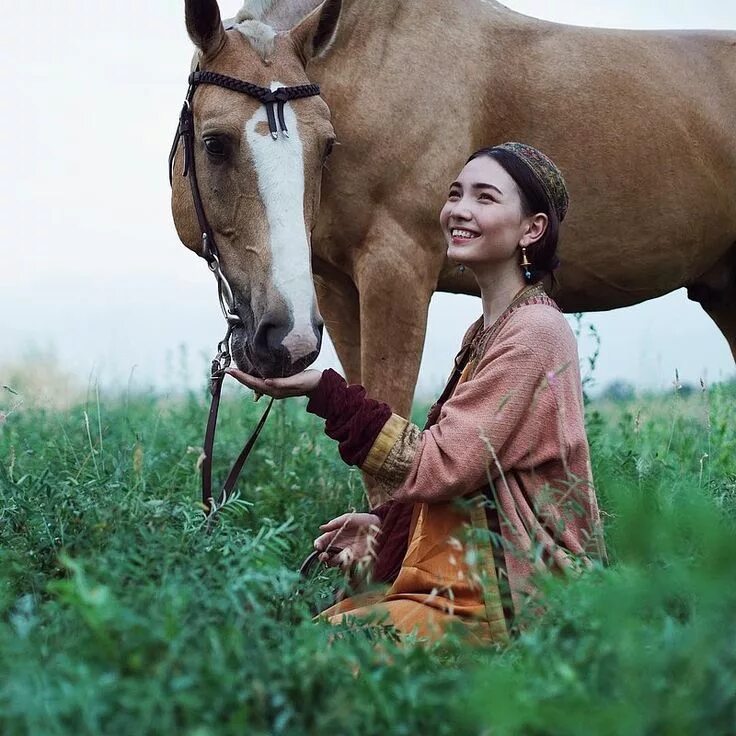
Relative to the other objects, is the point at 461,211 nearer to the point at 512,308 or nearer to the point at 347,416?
the point at 512,308

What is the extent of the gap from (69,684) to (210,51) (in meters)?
2.46

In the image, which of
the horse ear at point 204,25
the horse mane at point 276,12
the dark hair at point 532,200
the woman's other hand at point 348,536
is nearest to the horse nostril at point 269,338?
the woman's other hand at point 348,536

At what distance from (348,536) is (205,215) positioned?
3.87ft

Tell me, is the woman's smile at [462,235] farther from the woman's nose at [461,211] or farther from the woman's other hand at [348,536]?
the woman's other hand at [348,536]

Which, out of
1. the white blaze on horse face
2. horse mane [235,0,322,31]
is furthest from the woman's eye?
horse mane [235,0,322,31]

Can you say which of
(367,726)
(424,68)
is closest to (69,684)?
(367,726)

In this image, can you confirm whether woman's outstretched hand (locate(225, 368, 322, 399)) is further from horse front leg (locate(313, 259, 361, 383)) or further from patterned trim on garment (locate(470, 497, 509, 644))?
horse front leg (locate(313, 259, 361, 383))

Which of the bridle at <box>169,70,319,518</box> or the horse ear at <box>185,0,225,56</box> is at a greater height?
the horse ear at <box>185,0,225,56</box>

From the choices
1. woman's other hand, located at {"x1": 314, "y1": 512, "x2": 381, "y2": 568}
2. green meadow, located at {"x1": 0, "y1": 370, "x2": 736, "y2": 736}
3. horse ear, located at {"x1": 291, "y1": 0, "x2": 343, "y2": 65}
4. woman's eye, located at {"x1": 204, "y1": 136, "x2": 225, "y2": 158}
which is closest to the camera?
green meadow, located at {"x1": 0, "y1": 370, "x2": 736, "y2": 736}

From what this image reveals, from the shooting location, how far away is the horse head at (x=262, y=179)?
2.93m

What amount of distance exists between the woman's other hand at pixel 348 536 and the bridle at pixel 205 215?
333mm

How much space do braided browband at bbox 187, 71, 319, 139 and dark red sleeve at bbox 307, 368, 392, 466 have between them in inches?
39.5

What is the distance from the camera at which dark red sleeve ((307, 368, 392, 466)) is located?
250 cm

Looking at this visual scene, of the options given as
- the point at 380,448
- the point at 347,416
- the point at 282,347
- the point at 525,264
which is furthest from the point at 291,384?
the point at 525,264
